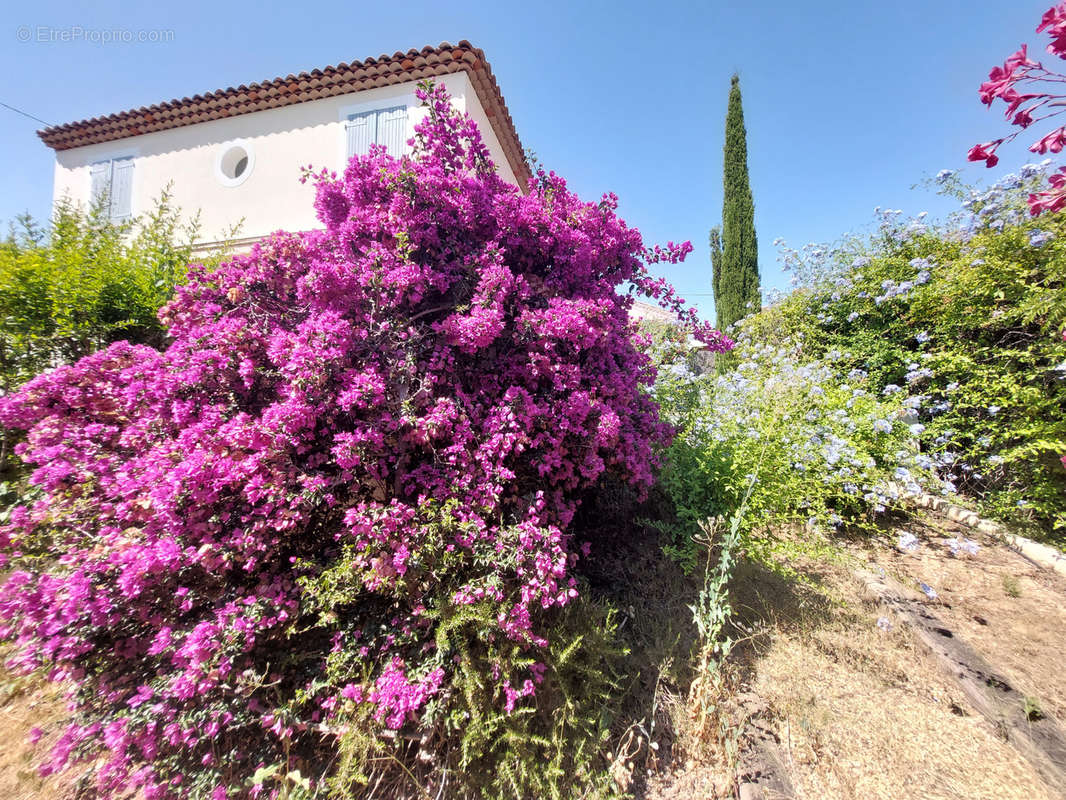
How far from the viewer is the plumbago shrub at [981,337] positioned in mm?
3969

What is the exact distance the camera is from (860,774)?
1954 mm

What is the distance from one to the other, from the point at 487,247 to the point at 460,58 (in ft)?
17.2

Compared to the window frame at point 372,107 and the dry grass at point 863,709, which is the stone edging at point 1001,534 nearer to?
the dry grass at point 863,709

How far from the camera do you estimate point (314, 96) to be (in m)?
7.03

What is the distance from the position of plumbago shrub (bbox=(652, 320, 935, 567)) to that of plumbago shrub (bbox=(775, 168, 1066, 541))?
46 centimetres

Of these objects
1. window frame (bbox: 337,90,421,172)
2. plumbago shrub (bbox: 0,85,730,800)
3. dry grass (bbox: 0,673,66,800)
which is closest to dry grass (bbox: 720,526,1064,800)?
plumbago shrub (bbox: 0,85,730,800)

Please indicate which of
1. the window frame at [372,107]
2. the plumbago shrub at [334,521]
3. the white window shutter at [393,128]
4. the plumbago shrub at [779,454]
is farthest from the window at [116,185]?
the plumbago shrub at [779,454]

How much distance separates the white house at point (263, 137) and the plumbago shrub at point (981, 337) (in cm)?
613

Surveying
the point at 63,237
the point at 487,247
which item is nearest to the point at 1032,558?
the point at 487,247

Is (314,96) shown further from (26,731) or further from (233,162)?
(26,731)

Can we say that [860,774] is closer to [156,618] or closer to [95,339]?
A: [156,618]

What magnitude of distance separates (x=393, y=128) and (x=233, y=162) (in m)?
3.67

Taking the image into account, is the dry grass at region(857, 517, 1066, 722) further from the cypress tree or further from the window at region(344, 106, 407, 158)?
the cypress tree

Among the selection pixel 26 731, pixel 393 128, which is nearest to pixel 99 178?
pixel 393 128
